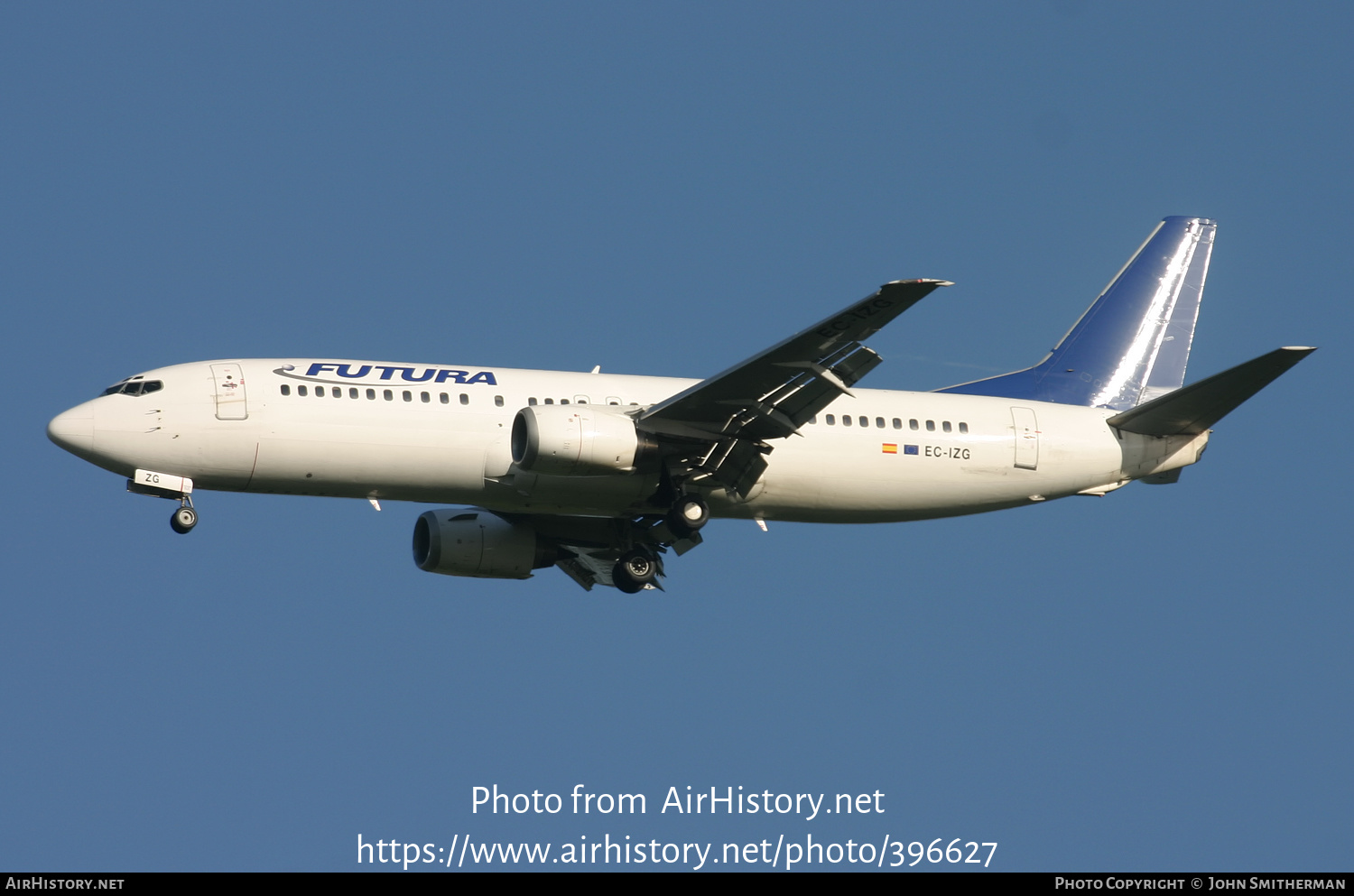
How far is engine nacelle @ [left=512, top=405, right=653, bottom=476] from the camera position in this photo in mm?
32219

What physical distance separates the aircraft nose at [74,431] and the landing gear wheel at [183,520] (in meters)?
2.06

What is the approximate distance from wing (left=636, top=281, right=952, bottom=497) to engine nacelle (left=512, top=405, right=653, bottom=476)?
3.12 feet

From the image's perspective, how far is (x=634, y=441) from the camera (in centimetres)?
3306

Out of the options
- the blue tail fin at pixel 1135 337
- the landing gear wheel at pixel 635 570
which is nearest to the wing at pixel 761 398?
the landing gear wheel at pixel 635 570

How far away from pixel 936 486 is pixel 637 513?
6.67m

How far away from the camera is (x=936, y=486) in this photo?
120ft

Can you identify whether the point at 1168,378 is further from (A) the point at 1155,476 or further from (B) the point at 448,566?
(B) the point at 448,566

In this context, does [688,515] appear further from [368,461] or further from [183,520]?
[183,520]

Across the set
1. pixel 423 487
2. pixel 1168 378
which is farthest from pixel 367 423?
pixel 1168 378

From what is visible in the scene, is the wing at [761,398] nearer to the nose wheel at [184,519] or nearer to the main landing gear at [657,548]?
the main landing gear at [657,548]

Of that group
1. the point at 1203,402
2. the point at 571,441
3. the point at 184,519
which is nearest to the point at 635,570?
the point at 571,441

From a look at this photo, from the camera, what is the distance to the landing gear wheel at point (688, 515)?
34344 millimetres

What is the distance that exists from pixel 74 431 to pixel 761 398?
13591 mm

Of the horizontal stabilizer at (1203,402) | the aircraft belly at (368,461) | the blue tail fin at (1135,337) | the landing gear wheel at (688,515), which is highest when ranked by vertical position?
the blue tail fin at (1135,337)
